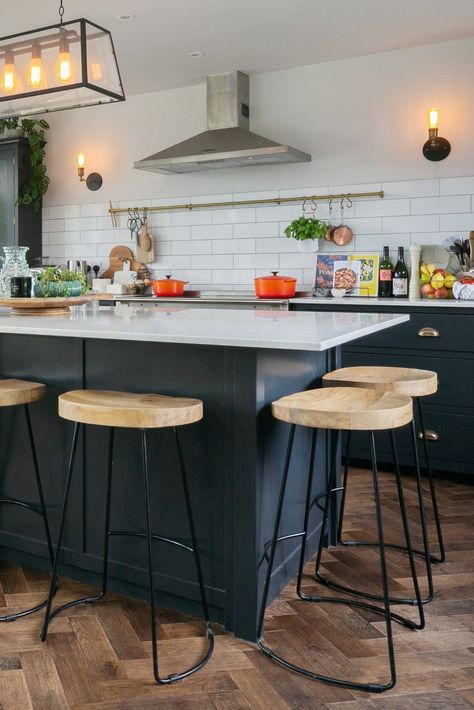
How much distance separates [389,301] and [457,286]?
0.43 m

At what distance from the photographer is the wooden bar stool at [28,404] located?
229 cm

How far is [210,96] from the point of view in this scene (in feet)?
16.8

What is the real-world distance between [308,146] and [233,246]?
2.99 feet

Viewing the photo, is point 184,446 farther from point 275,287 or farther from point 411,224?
point 411,224

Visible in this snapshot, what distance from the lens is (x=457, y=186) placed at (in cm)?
445

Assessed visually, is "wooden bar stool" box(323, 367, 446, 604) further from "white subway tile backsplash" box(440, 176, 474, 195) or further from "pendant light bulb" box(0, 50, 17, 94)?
"white subway tile backsplash" box(440, 176, 474, 195)

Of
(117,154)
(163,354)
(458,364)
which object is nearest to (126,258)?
(117,154)

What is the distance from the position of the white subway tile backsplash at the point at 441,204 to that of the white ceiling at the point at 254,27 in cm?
99

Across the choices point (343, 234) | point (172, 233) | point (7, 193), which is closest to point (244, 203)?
point (172, 233)

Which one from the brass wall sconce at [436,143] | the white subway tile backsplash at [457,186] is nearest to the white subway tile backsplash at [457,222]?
the white subway tile backsplash at [457,186]

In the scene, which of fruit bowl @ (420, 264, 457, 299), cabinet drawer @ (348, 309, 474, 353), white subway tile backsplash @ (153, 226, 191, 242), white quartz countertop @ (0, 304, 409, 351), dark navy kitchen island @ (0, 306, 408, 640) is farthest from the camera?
white subway tile backsplash @ (153, 226, 191, 242)

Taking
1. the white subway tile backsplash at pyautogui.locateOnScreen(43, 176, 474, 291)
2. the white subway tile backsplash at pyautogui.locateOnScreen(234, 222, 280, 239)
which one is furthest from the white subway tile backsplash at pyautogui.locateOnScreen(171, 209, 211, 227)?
the white subway tile backsplash at pyautogui.locateOnScreen(234, 222, 280, 239)

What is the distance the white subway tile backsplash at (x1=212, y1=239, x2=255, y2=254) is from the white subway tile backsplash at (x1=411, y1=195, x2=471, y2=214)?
4.05 ft

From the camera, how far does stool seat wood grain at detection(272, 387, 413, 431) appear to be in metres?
1.85
